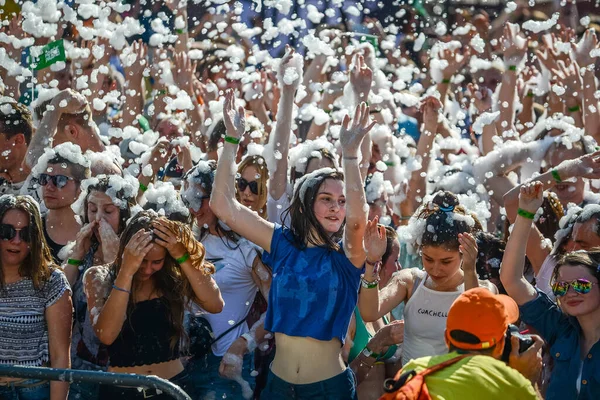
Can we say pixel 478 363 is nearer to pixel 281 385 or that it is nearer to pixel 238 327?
pixel 281 385

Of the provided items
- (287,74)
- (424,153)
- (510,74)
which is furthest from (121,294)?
(510,74)

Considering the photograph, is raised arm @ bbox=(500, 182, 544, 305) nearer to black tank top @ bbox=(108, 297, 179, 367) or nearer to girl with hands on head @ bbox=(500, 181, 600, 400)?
girl with hands on head @ bbox=(500, 181, 600, 400)

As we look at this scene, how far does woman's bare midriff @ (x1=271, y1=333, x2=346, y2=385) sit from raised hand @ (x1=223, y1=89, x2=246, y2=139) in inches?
41.1

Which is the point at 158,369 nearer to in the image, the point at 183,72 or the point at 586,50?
the point at 183,72

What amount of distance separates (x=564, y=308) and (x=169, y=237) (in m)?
1.91

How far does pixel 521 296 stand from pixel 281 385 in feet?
3.99

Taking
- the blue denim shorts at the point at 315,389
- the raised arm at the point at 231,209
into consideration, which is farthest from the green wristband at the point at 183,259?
the blue denim shorts at the point at 315,389

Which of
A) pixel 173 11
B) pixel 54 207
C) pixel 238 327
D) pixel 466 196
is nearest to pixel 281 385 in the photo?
pixel 238 327

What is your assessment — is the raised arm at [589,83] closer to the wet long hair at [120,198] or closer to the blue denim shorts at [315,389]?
the blue denim shorts at [315,389]

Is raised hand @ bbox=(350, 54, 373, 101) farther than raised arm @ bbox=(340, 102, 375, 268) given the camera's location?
Yes

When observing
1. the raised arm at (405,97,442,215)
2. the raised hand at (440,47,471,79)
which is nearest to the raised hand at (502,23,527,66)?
the raised hand at (440,47,471,79)

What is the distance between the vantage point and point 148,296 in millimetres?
4676

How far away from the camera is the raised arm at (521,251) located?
4426 mm

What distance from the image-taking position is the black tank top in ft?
14.9
